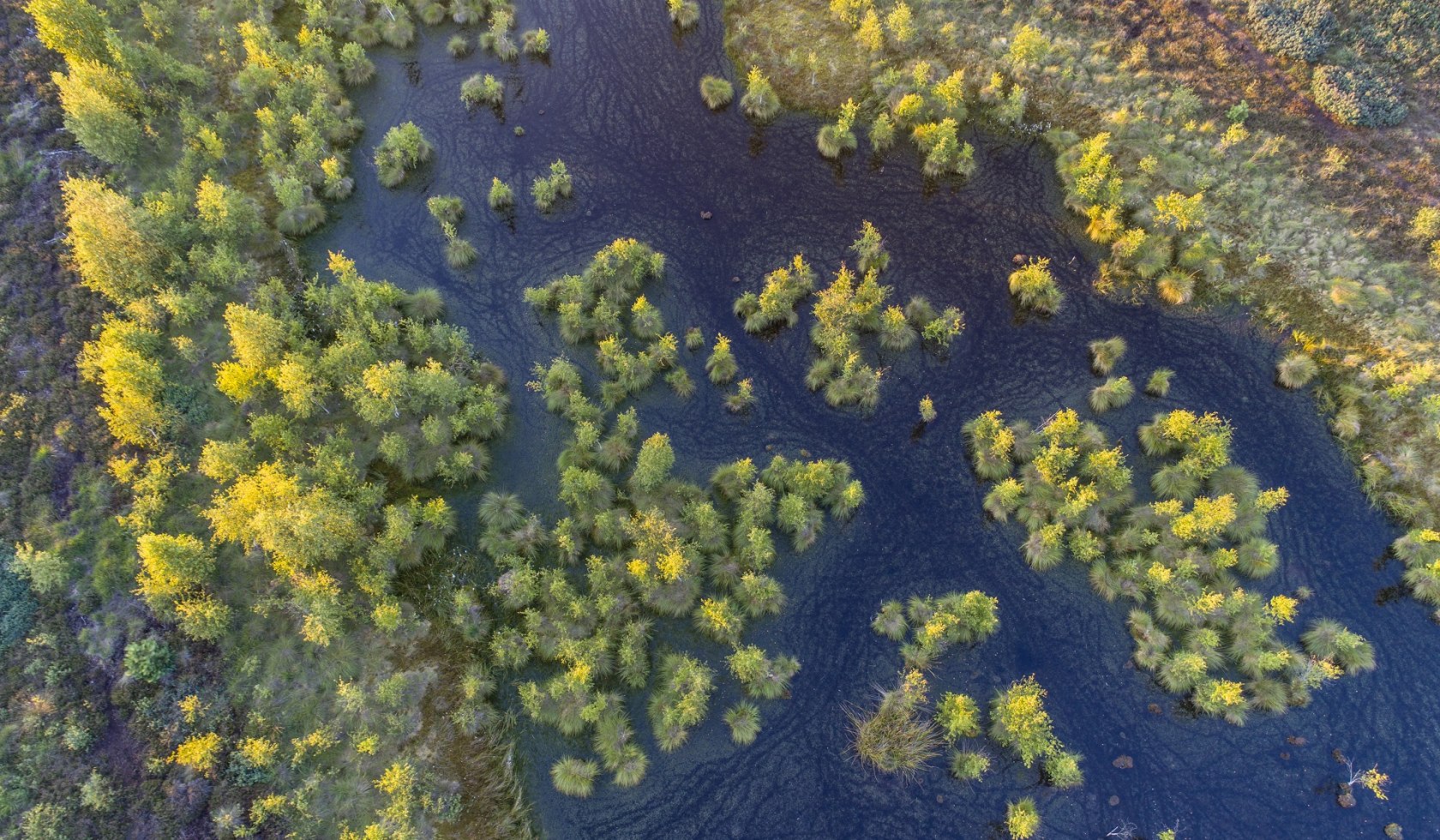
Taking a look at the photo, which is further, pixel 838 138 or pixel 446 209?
pixel 838 138

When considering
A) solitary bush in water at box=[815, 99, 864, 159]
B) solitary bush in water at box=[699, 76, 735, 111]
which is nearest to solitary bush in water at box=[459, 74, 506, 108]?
solitary bush in water at box=[699, 76, 735, 111]

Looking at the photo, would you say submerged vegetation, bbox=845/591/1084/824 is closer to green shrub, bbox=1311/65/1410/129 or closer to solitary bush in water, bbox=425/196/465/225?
solitary bush in water, bbox=425/196/465/225

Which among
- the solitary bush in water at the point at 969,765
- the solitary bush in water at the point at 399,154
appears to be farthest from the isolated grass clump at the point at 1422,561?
the solitary bush in water at the point at 399,154

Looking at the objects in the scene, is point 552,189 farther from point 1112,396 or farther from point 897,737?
point 897,737

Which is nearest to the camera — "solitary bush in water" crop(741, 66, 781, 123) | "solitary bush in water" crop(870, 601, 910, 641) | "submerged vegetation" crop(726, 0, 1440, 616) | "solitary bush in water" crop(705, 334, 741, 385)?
"solitary bush in water" crop(870, 601, 910, 641)

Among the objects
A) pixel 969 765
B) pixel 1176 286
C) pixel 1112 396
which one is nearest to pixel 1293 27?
pixel 1176 286

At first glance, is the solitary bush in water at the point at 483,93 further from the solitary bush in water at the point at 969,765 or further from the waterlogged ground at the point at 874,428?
the solitary bush in water at the point at 969,765

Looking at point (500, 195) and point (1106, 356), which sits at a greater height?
point (500, 195)
